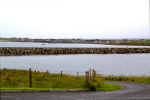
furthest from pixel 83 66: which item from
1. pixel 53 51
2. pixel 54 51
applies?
pixel 53 51

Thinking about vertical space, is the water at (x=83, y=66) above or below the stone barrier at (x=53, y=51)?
below

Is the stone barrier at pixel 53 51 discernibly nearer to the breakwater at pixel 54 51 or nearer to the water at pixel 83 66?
the breakwater at pixel 54 51

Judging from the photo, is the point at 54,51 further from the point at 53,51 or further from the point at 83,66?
the point at 83,66

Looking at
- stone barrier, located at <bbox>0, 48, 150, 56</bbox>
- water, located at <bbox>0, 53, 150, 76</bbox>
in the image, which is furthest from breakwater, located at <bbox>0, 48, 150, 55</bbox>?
water, located at <bbox>0, 53, 150, 76</bbox>

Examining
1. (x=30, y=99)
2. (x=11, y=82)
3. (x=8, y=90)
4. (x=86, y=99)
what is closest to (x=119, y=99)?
(x=86, y=99)

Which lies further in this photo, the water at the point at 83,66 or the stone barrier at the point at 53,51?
the stone barrier at the point at 53,51

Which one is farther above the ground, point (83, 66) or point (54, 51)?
point (54, 51)

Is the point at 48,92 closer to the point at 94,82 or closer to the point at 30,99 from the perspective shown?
the point at 30,99

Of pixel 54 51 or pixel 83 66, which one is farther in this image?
pixel 54 51

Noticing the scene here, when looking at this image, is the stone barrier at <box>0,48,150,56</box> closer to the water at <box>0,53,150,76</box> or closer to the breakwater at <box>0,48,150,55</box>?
the breakwater at <box>0,48,150,55</box>

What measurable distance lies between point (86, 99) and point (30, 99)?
355 centimetres

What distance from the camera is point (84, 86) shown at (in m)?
17.3

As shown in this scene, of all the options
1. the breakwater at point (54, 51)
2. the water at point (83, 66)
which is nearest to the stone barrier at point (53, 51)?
the breakwater at point (54, 51)

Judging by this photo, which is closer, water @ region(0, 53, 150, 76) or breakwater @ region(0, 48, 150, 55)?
water @ region(0, 53, 150, 76)
